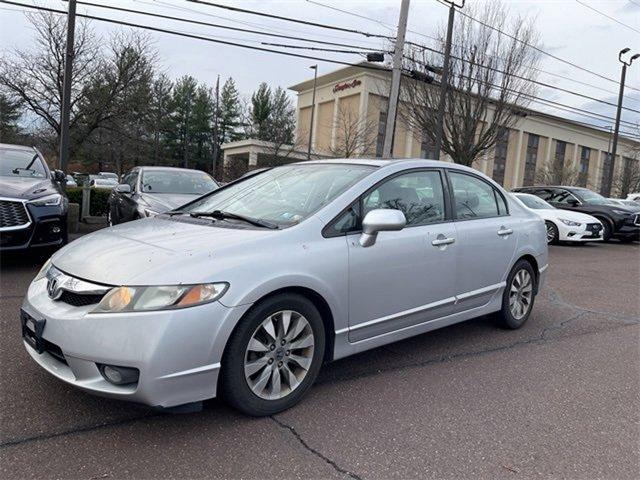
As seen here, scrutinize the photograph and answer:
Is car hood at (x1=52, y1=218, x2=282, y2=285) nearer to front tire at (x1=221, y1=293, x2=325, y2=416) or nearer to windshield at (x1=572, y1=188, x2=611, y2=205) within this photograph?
front tire at (x1=221, y1=293, x2=325, y2=416)

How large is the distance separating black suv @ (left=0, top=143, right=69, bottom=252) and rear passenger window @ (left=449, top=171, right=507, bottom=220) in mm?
4822

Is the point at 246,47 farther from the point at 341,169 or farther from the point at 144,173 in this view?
the point at 341,169

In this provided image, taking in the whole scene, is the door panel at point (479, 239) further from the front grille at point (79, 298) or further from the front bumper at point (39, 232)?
the front bumper at point (39, 232)

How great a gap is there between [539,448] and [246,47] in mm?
14002

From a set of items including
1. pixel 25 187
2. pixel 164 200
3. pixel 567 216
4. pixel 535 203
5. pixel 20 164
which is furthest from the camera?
pixel 535 203

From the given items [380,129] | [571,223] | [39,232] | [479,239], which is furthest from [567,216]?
[380,129]

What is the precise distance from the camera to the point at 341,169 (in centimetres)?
397

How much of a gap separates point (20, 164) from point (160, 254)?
5729mm

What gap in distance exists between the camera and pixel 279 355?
3.02m

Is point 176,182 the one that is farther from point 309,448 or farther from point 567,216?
point 567,216

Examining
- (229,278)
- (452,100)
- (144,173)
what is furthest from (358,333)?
(452,100)

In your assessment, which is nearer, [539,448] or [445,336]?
[539,448]

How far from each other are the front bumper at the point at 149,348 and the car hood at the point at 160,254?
0.19 metres

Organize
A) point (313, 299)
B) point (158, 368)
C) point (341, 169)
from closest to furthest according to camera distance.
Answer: point (158, 368), point (313, 299), point (341, 169)
